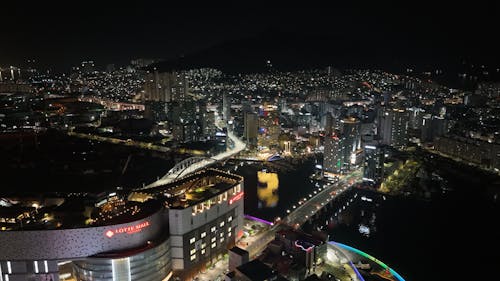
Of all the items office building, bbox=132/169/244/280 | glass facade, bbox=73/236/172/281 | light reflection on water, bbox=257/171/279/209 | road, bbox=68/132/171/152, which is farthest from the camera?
road, bbox=68/132/171/152

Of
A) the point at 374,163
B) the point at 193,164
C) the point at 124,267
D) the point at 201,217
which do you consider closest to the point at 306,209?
the point at 374,163

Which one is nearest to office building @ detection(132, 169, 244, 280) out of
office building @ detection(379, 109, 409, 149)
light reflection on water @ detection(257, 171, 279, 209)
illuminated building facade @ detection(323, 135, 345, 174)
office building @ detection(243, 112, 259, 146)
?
light reflection on water @ detection(257, 171, 279, 209)

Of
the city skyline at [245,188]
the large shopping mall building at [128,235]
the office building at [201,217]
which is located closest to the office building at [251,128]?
the city skyline at [245,188]

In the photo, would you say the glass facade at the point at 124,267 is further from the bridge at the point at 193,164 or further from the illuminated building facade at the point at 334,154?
the illuminated building facade at the point at 334,154

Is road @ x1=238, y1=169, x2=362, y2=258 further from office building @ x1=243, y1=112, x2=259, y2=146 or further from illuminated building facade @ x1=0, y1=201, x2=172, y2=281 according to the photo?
office building @ x1=243, y1=112, x2=259, y2=146

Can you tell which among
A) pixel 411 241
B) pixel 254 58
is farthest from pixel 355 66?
pixel 411 241

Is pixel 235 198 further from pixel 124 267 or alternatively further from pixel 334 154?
pixel 334 154
